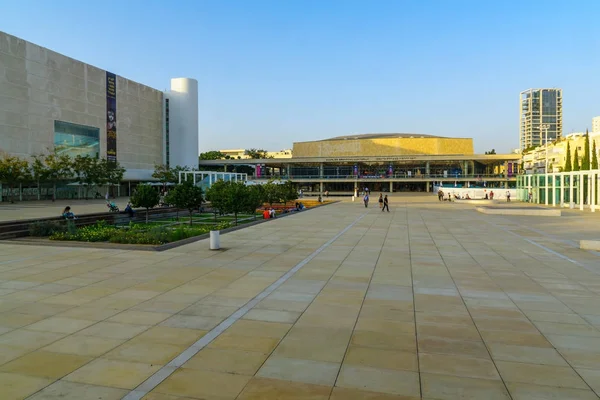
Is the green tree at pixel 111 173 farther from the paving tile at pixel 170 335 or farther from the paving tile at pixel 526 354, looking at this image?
the paving tile at pixel 526 354

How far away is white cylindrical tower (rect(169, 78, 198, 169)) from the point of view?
317 feet

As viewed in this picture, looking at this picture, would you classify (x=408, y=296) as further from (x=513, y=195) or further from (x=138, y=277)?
(x=513, y=195)

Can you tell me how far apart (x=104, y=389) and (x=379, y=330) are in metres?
4.13

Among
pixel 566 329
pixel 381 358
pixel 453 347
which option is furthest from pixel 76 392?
pixel 566 329

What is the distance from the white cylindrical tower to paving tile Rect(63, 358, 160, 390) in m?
95.3

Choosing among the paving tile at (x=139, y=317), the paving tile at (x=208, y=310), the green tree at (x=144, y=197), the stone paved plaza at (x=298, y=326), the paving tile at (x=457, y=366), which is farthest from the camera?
the green tree at (x=144, y=197)

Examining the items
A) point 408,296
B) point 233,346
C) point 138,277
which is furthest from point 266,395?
point 138,277

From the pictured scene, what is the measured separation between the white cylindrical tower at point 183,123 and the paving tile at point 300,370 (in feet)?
314

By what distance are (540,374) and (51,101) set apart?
7239cm

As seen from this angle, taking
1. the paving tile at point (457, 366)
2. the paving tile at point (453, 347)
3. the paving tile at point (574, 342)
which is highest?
the paving tile at point (453, 347)

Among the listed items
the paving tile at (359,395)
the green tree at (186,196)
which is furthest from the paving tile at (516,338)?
the green tree at (186,196)

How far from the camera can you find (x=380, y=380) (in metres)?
5.00

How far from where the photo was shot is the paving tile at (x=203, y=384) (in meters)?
4.64

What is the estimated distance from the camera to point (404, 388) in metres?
4.80
